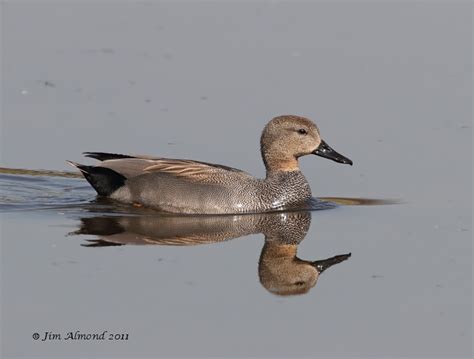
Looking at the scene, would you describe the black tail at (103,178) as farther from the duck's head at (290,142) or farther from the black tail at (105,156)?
the duck's head at (290,142)

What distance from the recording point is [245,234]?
1327 cm

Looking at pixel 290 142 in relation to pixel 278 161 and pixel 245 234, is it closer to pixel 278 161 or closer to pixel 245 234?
pixel 278 161

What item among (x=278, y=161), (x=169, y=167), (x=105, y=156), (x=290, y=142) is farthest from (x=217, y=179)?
(x=105, y=156)

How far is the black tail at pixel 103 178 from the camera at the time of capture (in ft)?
47.3

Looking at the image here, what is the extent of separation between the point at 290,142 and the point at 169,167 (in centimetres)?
137

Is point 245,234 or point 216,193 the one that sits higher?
point 216,193

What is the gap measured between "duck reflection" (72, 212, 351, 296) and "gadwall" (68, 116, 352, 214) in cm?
19

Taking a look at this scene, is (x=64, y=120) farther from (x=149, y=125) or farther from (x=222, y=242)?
(x=222, y=242)

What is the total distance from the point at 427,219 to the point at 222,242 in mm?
2285

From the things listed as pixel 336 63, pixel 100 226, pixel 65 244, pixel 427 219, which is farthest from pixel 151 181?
pixel 336 63

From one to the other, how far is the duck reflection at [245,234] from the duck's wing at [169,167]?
455 millimetres

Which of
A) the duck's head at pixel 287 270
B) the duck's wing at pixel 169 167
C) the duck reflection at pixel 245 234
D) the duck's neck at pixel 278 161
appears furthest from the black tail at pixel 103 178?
the duck's head at pixel 287 270

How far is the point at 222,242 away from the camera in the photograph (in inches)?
507

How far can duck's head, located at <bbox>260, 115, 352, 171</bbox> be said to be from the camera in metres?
14.4
